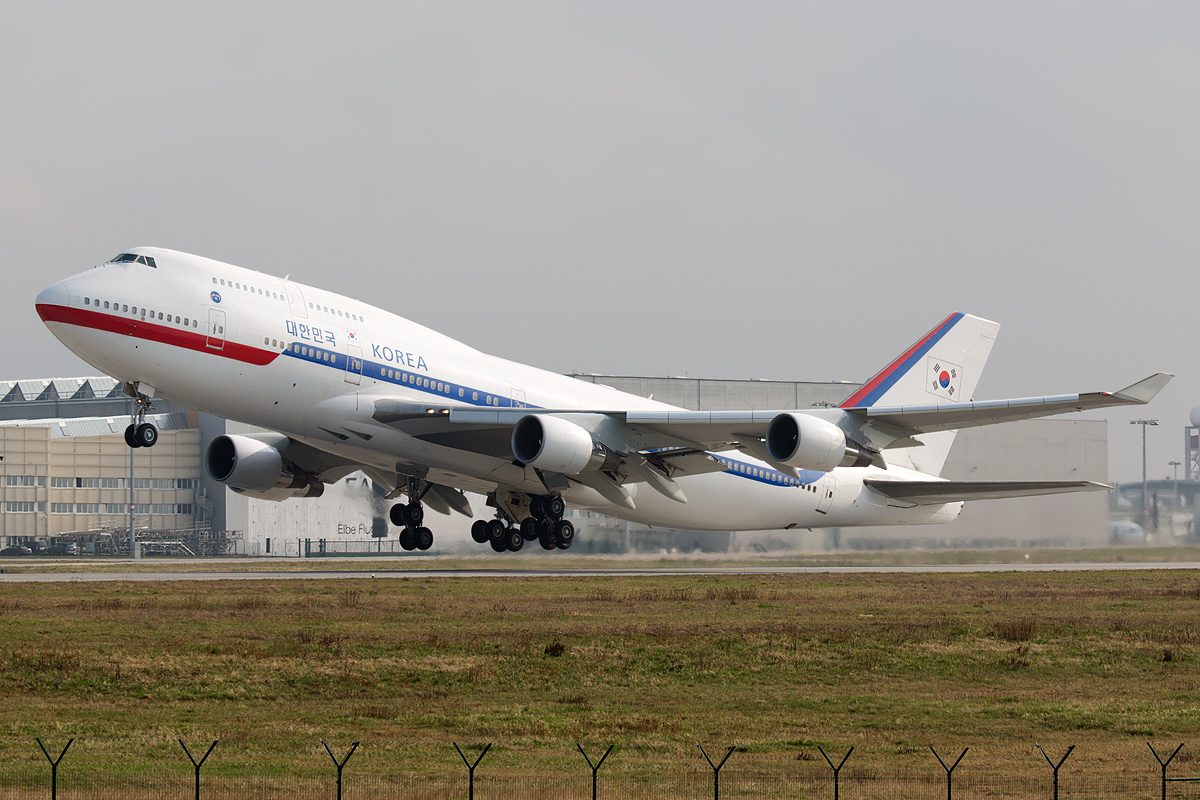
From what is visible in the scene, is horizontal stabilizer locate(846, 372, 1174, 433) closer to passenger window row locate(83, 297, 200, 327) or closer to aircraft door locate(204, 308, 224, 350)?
aircraft door locate(204, 308, 224, 350)

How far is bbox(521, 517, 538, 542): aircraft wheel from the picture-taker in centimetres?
4022

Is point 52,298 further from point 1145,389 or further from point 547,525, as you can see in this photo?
point 1145,389

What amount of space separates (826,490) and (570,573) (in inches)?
426

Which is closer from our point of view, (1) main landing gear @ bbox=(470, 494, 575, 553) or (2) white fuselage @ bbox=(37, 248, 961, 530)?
(2) white fuselage @ bbox=(37, 248, 961, 530)

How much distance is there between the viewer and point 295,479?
1650 inches

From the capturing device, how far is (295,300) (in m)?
32.2

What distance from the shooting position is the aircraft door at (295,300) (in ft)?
105

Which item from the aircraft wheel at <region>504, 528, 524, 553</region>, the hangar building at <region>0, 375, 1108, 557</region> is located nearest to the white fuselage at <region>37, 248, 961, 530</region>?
Answer: the aircraft wheel at <region>504, 528, 524, 553</region>

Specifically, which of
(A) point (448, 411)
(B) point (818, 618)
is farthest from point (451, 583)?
(B) point (818, 618)

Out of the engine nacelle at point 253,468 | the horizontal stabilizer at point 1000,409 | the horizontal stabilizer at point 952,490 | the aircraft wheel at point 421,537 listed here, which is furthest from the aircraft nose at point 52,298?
the horizontal stabilizer at point 952,490

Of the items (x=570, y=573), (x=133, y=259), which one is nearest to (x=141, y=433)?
(x=133, y=259)

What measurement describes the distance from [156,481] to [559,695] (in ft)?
253

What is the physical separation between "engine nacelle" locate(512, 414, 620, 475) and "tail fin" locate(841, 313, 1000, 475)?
15.4 m

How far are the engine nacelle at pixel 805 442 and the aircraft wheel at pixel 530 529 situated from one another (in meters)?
9.52
